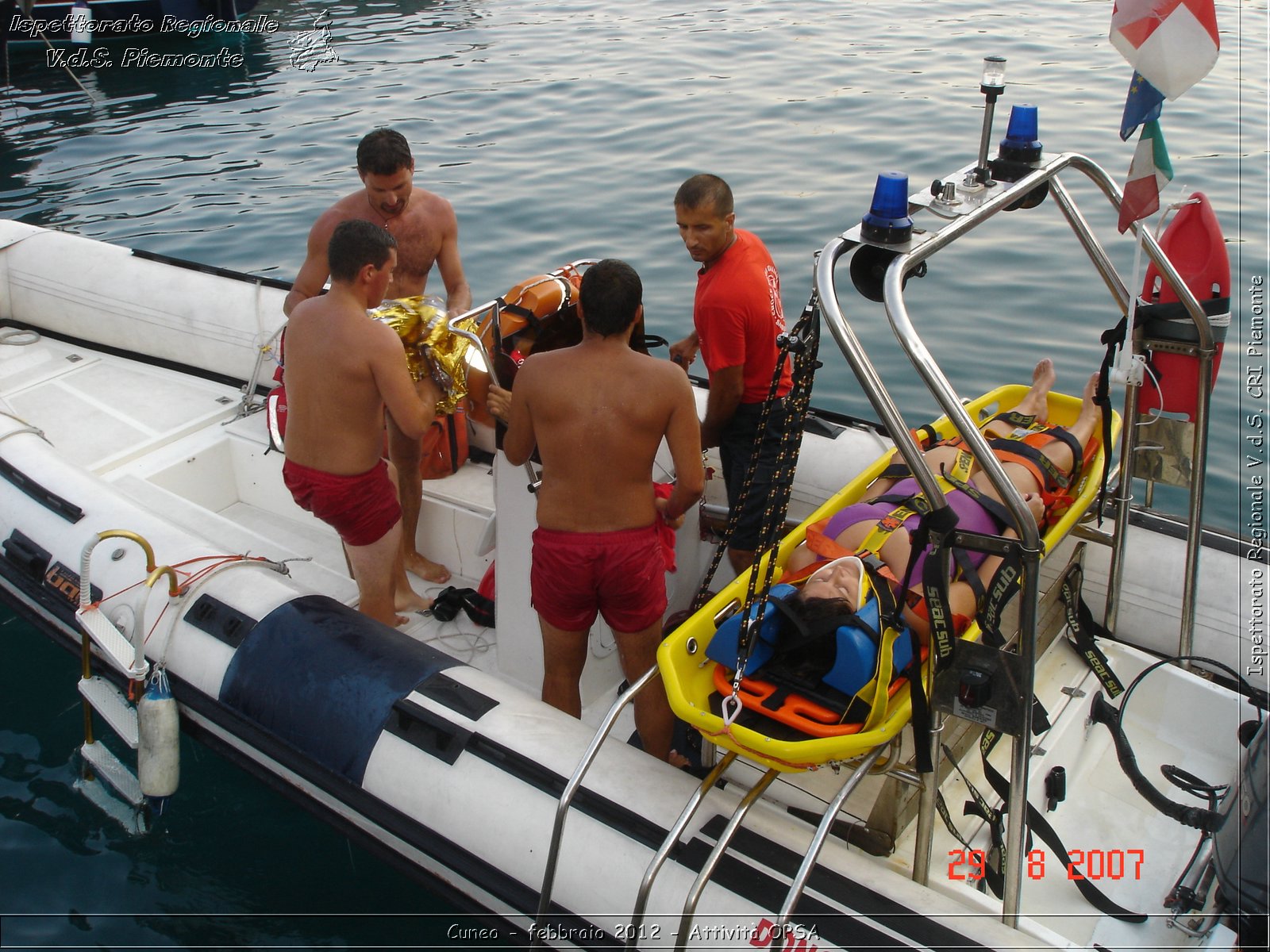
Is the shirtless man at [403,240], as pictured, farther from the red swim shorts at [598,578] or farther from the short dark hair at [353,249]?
the red swim shorts at [598,578]

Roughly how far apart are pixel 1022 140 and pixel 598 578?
5.31 ft

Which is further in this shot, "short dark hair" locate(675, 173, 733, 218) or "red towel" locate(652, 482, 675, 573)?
"short dark hair" locate(675, 173, 733, 218)

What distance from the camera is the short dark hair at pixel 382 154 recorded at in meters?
3.98

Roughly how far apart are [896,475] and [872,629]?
0.91m

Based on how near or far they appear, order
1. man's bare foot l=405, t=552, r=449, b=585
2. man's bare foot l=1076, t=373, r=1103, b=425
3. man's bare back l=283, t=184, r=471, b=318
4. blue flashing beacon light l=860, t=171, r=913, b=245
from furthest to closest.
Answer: man's bare foot l=405, t=552, r=449, b=585
man's bare back l=283, t=184, r=471, b=318
man's bare foot l=1076, t=373, r=1103, b=425
blue flashing beacon light l=860, t=171, r=913, b=245

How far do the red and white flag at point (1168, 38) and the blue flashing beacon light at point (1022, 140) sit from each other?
0.39 meters

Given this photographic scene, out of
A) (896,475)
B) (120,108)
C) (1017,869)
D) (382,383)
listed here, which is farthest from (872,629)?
(120,108)

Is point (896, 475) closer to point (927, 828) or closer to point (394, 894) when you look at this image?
point (927, 828)

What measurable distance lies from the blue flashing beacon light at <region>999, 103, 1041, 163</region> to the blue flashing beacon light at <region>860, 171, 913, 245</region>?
654 mm

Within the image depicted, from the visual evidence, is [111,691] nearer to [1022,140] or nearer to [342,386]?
[342,386]

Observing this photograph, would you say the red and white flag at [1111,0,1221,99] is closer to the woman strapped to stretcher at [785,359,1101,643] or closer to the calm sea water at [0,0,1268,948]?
A: the calm sea water at [0,0,1268,948]

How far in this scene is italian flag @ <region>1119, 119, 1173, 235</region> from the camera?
2.56 meters

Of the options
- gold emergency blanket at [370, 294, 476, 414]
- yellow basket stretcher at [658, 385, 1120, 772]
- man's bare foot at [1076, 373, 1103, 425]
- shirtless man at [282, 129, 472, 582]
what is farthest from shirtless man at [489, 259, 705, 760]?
man's bare foot at [1076, 373, 1103, 425]

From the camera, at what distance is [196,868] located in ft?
11.2
